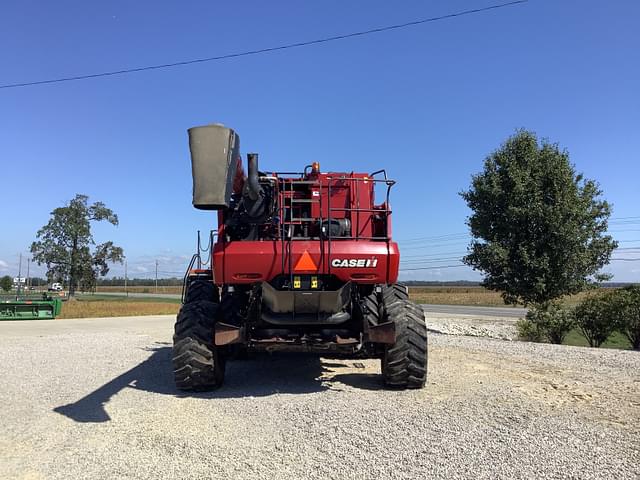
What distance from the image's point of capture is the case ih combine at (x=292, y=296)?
6.50 metres

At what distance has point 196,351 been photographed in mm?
6785

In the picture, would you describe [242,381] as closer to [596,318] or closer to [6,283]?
[596,318]

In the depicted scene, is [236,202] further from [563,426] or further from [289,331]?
[563,426]

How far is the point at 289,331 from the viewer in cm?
700

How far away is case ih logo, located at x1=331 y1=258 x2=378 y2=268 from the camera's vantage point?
6.50 m

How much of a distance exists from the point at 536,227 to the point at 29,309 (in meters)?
22.7

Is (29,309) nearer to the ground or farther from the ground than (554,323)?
nearer to the ground

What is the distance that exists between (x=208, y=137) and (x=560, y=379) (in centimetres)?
608

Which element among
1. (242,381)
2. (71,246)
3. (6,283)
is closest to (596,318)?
(242,381)

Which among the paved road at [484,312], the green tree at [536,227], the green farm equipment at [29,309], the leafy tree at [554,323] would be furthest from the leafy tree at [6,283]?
the leafy tree at [554,323]

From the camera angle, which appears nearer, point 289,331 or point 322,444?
point 322,444

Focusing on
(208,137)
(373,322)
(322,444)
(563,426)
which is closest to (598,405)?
(563,426)

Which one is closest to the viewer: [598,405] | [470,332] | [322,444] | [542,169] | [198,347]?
[322,444]

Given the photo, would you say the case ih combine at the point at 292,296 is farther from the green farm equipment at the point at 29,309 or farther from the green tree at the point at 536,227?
the green farm equipment at the point at 29,309
